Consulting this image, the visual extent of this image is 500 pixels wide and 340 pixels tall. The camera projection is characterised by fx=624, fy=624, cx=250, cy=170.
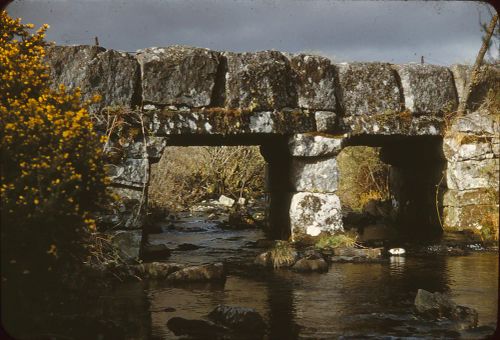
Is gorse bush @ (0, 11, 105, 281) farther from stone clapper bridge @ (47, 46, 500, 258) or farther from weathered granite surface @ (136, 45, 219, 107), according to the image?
weathered granite surface @ (136, 45, 219, 107)

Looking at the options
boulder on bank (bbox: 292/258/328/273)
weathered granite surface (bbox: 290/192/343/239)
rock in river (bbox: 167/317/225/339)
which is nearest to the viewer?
rock in river (bbox: 167/317/225/339)

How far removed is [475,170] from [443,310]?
17.3 ft

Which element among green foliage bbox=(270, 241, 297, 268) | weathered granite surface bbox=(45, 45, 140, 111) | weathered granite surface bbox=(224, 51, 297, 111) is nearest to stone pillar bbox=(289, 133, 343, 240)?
weathered granite surface bbox=(224, 51, 297, 111)

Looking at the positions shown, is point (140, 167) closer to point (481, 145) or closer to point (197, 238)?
point (197, 238)

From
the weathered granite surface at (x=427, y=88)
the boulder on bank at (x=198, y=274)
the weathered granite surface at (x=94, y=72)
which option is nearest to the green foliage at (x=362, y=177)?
the weathered granite surface at (x=427, y=88)

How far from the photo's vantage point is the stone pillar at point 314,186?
9891mm

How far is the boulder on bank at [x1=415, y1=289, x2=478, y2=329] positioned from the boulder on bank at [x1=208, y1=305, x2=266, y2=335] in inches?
63.6

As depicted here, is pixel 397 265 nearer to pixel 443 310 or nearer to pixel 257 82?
pixel 443 310

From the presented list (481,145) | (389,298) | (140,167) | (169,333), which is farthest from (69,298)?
(481,145)

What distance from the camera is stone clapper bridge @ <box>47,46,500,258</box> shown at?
8891 mm

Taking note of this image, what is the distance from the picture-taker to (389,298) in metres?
6.84

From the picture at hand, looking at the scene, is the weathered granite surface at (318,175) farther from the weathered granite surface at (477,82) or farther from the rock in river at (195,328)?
the rock in river at (195,328)

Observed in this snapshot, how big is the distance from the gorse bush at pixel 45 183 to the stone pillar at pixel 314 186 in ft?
15.2

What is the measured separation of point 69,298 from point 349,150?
1203 centimetres
